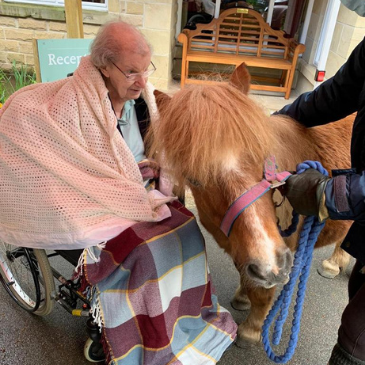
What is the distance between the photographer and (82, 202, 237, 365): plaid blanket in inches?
56.8

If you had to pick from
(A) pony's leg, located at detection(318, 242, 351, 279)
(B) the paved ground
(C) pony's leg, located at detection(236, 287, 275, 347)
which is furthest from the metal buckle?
(A) pony's leg, located at detection(318, 242, 351, 279)

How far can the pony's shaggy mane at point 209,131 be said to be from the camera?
3.82ft

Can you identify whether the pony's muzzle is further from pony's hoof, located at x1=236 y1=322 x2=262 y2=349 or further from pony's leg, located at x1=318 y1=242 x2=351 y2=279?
pony's leg, located at x1=318 y1=242 x2=351 y2=279

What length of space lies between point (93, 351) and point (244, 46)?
465 cm

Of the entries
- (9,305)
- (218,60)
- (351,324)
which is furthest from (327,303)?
(218,60)

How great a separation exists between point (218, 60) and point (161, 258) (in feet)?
12.1

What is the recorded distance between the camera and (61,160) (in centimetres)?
150

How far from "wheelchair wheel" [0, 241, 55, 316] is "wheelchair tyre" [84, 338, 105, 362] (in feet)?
1.06

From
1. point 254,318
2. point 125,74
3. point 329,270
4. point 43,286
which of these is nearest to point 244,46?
point 329,270

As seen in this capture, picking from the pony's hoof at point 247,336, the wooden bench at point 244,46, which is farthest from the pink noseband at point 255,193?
the wooden bench at point 244,46

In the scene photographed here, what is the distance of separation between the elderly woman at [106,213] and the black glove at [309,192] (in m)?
0.59

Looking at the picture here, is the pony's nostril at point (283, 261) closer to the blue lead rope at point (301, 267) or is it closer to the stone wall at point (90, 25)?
the blue lead rope at point (301, 267)

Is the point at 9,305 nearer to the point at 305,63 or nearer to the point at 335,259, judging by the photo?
the point at 335,259

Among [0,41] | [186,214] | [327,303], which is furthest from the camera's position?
[0,41]
